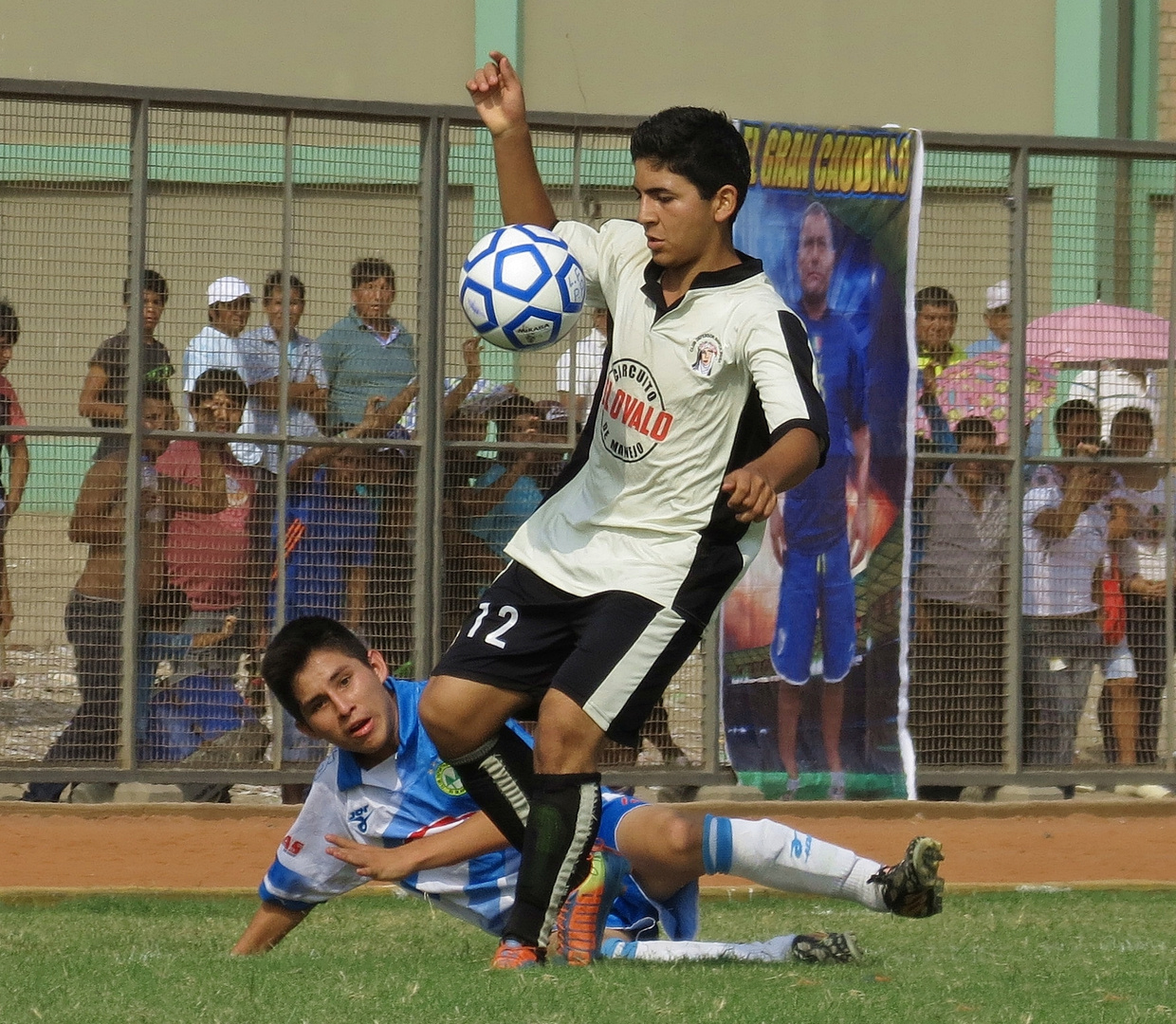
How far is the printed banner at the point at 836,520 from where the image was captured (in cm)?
916

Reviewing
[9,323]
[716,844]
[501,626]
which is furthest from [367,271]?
[716,844]

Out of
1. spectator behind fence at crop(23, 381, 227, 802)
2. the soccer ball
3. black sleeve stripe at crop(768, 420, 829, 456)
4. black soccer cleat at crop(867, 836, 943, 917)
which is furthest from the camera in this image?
spectator behind fence at crop(23, 381, 227, 802)

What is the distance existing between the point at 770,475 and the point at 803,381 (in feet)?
1.34

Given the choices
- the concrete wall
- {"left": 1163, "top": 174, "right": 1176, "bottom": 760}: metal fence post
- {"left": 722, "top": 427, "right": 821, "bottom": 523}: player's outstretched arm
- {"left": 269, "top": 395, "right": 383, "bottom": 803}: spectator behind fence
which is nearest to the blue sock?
{"left": 722, "top": 427, "right": 821, "bottom": 523}: player's outstretched arm

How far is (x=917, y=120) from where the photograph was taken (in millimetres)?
19812

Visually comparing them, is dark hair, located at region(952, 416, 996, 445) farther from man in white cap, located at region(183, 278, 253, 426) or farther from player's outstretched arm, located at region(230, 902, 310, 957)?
player's outstretched arm, located at region(230, 902, 310, 957)

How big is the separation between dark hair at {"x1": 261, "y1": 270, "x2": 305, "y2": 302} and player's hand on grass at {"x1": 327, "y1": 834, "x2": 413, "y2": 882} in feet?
14.1

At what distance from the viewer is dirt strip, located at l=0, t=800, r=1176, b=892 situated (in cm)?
788

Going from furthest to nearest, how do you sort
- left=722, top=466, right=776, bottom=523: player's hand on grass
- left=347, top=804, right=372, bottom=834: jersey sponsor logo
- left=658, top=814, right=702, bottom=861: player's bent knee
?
left=347, top=804, right=372, bottom=834: jersey sponsor logo → left=658, top=814, right=702, bottom=861: player's bent knee → left=722, top=466, right=776, bottom=523: player's hand on grass

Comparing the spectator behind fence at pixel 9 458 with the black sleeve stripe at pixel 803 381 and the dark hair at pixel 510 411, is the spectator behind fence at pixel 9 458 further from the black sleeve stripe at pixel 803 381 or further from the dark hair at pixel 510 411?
the black sleeve stripe at pixel 803 381

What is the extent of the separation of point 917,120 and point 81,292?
12996 millimetres

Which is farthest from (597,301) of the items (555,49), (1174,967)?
(555,49)

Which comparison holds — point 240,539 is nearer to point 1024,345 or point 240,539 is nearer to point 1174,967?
point 1024,345

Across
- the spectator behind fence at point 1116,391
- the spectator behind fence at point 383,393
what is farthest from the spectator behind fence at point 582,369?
the spectator behind fence at point 1116,391
